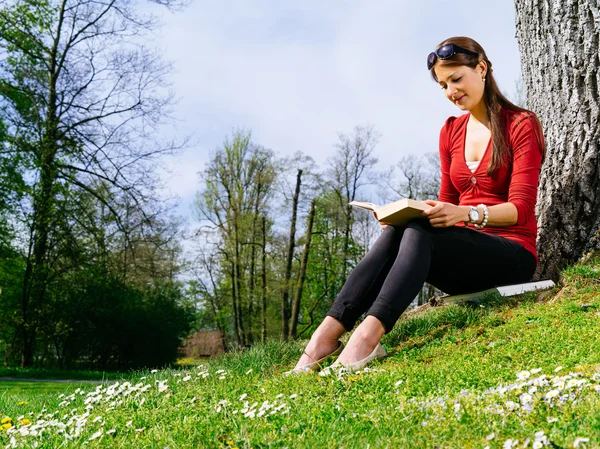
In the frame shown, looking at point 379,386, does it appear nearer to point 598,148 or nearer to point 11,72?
point 598,148

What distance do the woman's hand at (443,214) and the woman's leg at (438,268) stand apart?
0.07m

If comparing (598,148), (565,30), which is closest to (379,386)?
(598,148)

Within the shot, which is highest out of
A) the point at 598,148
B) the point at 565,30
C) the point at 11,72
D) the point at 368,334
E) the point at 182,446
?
the point at 11,72

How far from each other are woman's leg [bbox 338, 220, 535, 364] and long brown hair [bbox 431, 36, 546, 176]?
0.60 m

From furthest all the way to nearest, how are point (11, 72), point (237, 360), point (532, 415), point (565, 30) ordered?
point (11, 72)
point (565, 30)
point (237, 360)
point (532, 415)

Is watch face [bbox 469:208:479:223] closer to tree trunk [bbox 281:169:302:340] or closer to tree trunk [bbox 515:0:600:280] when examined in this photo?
tree trunk [bbox 515:0:600:280]

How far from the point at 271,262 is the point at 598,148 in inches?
666

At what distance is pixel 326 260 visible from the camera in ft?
71.7

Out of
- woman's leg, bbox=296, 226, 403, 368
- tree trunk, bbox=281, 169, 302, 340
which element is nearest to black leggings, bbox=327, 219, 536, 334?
woman's leg, bbox=296, 226, 403, 368

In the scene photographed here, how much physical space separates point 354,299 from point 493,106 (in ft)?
6.01

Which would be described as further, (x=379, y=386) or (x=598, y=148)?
(x=598, y=148)

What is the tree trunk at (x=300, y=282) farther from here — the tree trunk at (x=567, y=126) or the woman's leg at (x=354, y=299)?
the woman's leg at (x=354, y=299)

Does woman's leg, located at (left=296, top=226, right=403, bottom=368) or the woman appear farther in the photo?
woman's leg, located at (left=296, top=226, right=403, bottom=368)

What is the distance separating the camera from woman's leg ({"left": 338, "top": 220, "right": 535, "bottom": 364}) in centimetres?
365
